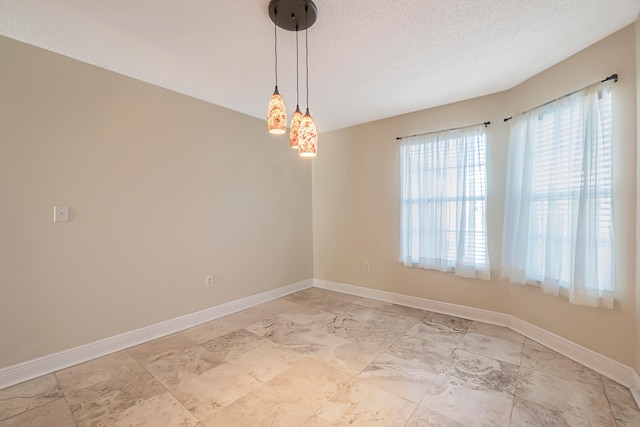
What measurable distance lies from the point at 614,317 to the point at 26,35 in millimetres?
4846

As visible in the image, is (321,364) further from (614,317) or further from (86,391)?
(614,317)

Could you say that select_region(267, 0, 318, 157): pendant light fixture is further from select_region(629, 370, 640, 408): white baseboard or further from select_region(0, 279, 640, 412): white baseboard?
select_region(629, 370, 640, 408): white baseboard

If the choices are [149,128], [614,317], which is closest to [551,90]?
[614,317]

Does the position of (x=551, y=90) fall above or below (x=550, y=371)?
above

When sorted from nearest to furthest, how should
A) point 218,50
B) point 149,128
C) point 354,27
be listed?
point 354,27, point 218,50, point 149,128

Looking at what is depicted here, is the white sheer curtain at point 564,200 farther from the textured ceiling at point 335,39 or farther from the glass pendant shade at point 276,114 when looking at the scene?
the glass pendant shade at point 276,114

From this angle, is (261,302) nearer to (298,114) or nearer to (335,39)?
(298,114)

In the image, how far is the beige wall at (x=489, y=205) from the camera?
190 cm

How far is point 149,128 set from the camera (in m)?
2.63

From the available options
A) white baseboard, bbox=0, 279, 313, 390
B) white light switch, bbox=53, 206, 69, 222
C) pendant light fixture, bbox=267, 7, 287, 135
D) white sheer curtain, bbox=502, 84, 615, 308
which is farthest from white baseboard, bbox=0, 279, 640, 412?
pendant light fixture, bbox=267, 7, 287, 135

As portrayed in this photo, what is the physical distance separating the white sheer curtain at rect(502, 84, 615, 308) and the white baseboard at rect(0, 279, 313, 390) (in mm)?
3211

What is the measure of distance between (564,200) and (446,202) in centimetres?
106

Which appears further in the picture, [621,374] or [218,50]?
[218,50]

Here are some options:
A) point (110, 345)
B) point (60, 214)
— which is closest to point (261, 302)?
point (110, 345)
